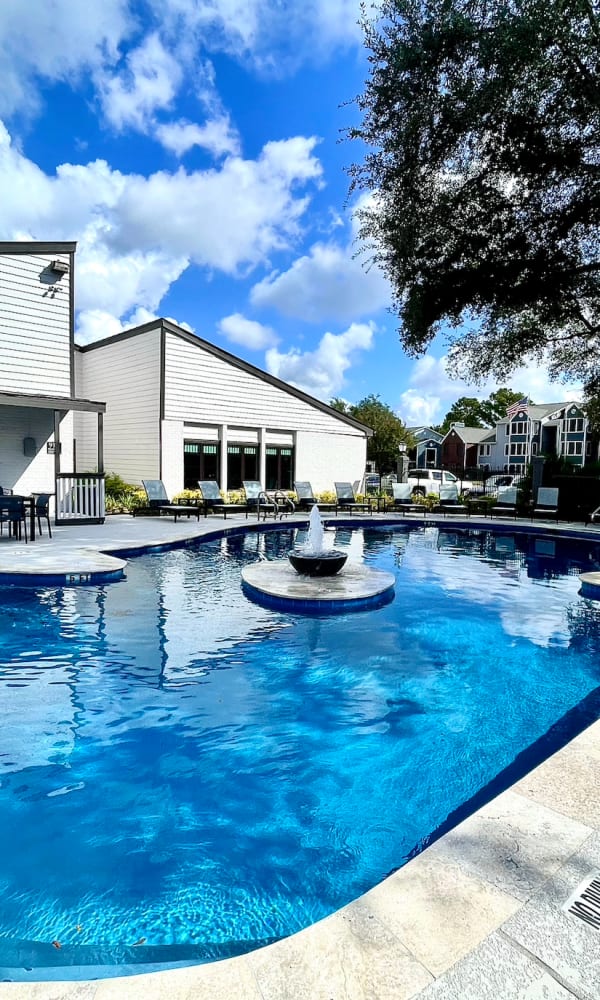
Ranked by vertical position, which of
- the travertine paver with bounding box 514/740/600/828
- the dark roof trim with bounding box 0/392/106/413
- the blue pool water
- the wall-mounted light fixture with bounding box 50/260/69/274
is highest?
the wall-mounted light fixture with bounding box 50/260/69/274

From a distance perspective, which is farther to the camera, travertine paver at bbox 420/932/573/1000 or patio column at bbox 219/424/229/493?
patio column at bbox 219/424/229/493

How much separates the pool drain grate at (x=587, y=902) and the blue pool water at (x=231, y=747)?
1.08 meters

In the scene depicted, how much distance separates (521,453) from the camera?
4841 centimetres

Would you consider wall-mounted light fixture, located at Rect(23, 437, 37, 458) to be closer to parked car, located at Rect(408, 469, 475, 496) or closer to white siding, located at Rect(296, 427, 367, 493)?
white siding, located at Rect(296, 427, 367, 493)

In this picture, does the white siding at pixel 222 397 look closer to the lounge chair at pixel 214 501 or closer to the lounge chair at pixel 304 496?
the lounge chair at pixel 214 501

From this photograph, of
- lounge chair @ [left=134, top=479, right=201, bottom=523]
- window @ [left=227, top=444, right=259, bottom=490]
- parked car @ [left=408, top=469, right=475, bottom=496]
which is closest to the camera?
lounge chair @ [left=134, top=479, right=201, bottom=523]

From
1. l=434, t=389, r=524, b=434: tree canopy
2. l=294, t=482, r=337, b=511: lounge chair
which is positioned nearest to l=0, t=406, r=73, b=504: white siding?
l=294, t=482, r=337, b=511: lounge chair

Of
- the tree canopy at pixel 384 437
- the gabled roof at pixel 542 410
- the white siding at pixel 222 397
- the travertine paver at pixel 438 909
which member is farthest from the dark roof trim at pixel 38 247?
the gabled roof at pixel 542 410

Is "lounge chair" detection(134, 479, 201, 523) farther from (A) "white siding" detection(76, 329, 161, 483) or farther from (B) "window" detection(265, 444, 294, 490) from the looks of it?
(B) "window" detection(265, 444, 294, 490)

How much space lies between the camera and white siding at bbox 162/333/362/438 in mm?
17703

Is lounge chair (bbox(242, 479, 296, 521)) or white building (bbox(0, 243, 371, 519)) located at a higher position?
white building (bbox(0, 243, 371, 519))

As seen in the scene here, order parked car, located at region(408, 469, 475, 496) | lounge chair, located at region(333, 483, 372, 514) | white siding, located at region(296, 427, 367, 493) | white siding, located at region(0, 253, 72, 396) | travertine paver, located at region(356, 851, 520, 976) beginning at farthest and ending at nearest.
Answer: parked car, located at region(408, 469, 475, 496) → white siding, located at region(296, 427, 367, 493) → lounge chair, located at region(333, 483, 372, 514) → white siding, located at region(0, 253, 72, 396) → travertine paver, located at region(356, 851, 520, 976)

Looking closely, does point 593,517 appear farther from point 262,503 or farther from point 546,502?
point 262,503

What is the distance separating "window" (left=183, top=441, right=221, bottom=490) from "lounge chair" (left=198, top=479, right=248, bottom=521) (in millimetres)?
1478
